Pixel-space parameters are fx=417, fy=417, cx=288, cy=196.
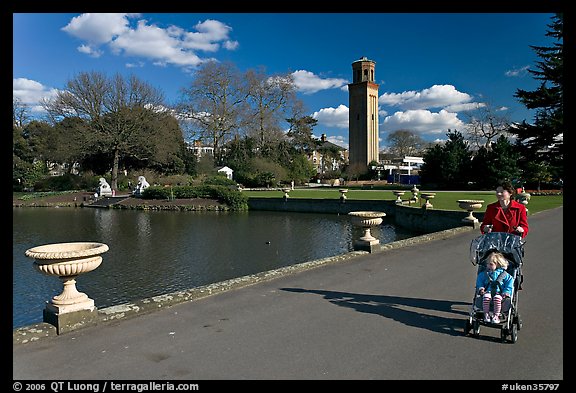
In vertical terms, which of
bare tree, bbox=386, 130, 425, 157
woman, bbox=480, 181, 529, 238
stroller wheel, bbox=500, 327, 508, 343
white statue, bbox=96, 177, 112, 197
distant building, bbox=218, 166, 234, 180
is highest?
bare tree, bbox=386, 130, 425, 157

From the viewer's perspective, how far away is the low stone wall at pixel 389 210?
1934cm

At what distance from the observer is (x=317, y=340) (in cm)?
438

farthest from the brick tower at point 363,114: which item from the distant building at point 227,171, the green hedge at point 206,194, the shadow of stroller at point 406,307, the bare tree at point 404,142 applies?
the shadow of stroller at point 406,307

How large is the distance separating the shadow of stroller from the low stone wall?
10999mm

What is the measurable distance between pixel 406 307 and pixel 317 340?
1.77 metres


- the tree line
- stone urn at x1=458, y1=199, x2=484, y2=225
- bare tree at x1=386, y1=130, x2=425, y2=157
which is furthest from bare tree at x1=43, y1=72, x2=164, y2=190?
bare tree at x1=386, y1=130, x2=425, y2=157

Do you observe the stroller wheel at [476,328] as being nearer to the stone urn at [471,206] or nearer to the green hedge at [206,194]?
the stone urn at [471,206]

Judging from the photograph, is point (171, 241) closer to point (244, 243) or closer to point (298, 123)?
point (244, 243)

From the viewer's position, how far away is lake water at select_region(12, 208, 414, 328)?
9594 mm

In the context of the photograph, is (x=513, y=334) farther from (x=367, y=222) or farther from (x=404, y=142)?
(x=404, y=142)

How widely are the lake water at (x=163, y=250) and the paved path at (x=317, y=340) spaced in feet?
13.1

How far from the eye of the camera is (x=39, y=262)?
467 cm

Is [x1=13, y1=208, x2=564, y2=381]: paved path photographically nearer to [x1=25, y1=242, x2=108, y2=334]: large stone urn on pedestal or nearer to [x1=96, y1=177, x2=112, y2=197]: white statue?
[x1=25, y1=242, x2=108, y2=334]: large stone urn on pedestal
